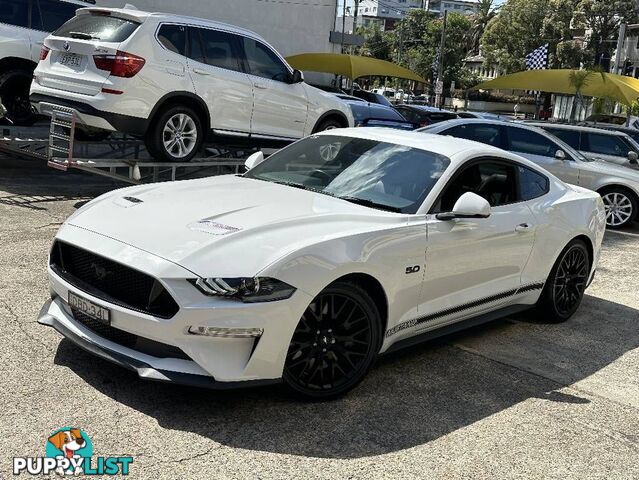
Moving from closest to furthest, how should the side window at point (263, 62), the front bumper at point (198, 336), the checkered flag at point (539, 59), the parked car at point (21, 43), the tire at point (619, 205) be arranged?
the front bumper at point (198, 336)
the side window at point (263, 62)
the parked car at point (21, 43)
the tire at point (619, 205)
the checkered flag at point (539, 59)

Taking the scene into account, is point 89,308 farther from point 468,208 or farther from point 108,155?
point 108,155

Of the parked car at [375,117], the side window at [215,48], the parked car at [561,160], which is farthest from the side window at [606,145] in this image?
the side window at [215,48]

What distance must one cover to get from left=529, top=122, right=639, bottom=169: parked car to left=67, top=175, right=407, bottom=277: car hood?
9.94m

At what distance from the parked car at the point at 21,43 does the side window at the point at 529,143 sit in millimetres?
7256

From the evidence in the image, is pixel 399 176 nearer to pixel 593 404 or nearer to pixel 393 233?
pixel 393 233

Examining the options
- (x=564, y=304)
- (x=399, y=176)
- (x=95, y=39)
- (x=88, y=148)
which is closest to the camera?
(x=399, y=176)

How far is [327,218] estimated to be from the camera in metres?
4.38

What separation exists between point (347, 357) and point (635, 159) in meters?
10.3

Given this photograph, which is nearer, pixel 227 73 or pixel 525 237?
pixel 525 237

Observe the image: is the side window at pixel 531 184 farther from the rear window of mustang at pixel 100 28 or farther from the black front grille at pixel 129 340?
the rear window of mustang at pixel 100 28

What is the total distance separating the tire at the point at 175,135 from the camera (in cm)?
870

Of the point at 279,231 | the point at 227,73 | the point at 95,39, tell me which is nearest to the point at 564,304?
the point at 279,231

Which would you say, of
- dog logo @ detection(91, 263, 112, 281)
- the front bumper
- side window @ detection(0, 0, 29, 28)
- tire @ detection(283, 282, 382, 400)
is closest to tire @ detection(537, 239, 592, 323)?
tire @ detection(283, 282, 382, 400)

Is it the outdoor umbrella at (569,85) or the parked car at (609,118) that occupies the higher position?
the outdoor umbrella at (569,85)
